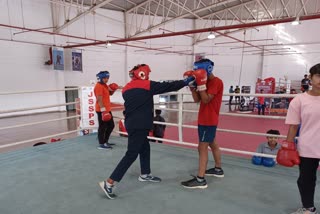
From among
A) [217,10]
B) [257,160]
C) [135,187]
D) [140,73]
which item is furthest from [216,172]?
[217,10]

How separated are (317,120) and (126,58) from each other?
43.1ft

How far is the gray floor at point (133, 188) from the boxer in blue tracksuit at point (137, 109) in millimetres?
217

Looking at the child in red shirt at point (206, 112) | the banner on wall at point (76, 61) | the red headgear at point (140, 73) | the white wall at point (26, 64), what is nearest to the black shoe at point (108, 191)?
the child in red shirt at point (206, 112)

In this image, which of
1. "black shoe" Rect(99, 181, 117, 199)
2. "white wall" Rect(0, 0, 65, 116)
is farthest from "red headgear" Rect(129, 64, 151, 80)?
"white wall" Rect(0, 0, 65, 116)

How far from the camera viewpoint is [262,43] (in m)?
16.1

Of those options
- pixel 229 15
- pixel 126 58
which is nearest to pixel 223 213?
pixel 126 58

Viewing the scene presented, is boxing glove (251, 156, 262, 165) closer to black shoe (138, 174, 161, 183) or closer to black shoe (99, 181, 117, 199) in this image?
black shoe (138, 174, 161, 183)

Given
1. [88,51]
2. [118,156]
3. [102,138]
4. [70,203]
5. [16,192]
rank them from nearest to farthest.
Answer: [70,203] → [16,192] → [118,156] → [102,138] → [88,51]

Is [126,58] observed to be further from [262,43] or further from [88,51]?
[262,43]

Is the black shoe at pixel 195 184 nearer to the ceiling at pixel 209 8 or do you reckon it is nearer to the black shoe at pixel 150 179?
the black shoe at pixel 150 179

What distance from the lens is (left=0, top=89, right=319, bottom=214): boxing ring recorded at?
185 cm

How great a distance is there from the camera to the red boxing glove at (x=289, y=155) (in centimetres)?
160

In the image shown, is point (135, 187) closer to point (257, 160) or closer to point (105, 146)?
point (105, 146)

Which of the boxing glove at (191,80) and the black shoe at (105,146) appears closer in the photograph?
the boxing glove at (191,80)
